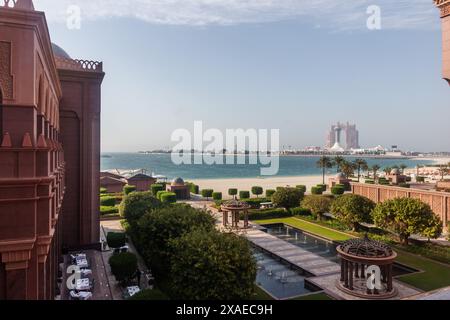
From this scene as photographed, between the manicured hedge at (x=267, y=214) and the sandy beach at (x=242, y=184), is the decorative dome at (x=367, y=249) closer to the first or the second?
the manicured hedge at (x=267, y=214)

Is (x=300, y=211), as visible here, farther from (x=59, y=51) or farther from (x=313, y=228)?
(x=59, y=51)

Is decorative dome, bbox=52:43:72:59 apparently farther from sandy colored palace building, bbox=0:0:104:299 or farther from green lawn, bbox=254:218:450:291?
green lawn, bbox=254:218:450:291

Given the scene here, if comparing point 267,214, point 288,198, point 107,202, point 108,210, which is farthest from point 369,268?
point 107,202

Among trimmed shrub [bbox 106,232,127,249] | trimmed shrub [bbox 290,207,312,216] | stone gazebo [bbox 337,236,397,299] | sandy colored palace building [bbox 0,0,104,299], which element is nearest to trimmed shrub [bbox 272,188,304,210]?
trimmed shrub [bbox 290,207,312,216]
